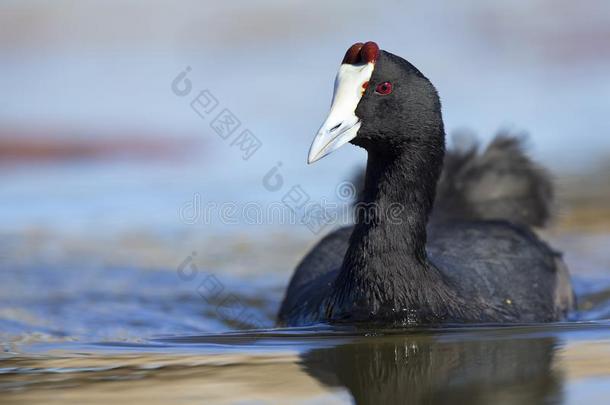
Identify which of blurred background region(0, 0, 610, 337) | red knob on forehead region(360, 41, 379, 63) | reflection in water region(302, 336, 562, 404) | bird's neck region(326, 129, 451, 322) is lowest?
reflection in water region(302, 336, 562, 404)

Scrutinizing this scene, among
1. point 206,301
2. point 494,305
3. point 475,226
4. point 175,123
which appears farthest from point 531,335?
point 175,123

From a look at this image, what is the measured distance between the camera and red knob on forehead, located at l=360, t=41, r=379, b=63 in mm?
5289

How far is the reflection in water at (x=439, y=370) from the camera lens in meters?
3.98

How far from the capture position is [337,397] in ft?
13.2

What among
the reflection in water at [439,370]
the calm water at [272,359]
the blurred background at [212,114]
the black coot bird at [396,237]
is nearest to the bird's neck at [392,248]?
the black coot bird at [396,237]

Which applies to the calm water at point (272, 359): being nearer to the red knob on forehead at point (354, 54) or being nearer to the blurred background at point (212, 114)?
the blurred background at point (212, 114)

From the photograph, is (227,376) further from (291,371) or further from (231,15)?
(231,15)

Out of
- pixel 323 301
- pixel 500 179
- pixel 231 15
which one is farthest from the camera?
pixel 231 15

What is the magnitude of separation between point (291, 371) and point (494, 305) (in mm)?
1613

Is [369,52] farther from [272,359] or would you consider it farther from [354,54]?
[272,359]

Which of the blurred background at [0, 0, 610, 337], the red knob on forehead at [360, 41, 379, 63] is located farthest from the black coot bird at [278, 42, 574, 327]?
the blurred background at [0, 0, 610, 337]

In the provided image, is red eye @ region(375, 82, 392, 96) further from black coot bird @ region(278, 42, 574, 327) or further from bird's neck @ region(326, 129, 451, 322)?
bird's neck @ region(326, 129, 451, 322)

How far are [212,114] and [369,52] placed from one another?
29.3 feet

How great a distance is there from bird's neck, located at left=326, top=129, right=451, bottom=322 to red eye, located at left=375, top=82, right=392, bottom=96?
11.5 inches
